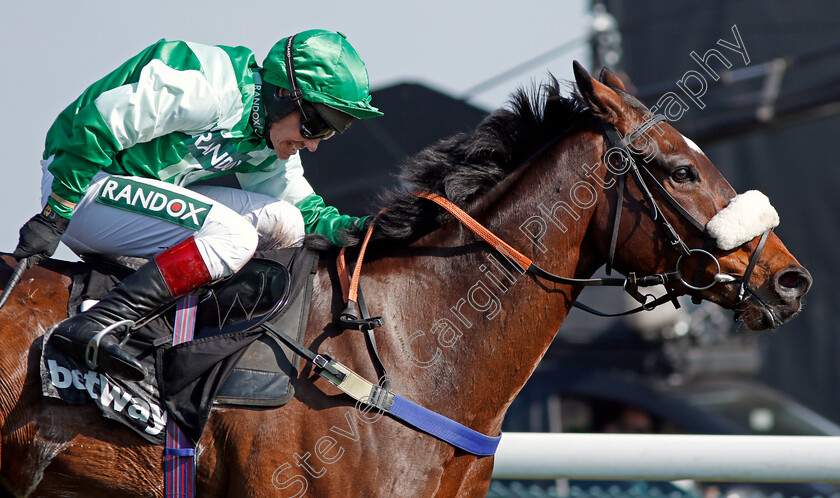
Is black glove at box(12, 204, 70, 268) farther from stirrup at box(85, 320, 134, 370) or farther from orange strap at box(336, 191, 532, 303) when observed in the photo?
orange strap at box(336, 191, 532, 303)

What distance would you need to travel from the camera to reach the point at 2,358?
2.34 m

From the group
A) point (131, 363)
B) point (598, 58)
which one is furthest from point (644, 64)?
point (131, 363)

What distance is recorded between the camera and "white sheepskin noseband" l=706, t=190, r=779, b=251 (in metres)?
2.46

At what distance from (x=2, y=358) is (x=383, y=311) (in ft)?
3.65

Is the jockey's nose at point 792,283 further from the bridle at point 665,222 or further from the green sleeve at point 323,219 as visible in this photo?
the green sleeve at point 323,219

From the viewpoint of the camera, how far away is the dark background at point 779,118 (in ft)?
25.5

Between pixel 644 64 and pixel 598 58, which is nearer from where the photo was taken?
pixel 598 58

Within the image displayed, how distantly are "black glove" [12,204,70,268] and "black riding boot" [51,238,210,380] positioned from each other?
239 millimetres

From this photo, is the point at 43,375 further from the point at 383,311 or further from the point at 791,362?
the point at 791,362

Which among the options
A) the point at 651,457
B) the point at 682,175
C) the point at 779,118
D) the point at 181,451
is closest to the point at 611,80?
the point at 682,175

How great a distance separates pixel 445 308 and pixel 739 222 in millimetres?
934

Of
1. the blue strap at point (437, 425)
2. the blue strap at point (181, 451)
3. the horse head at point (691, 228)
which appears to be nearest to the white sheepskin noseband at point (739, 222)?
the horse head at point (691, 228)

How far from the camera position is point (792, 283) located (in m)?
2.52

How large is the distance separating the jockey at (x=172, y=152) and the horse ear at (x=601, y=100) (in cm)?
67
